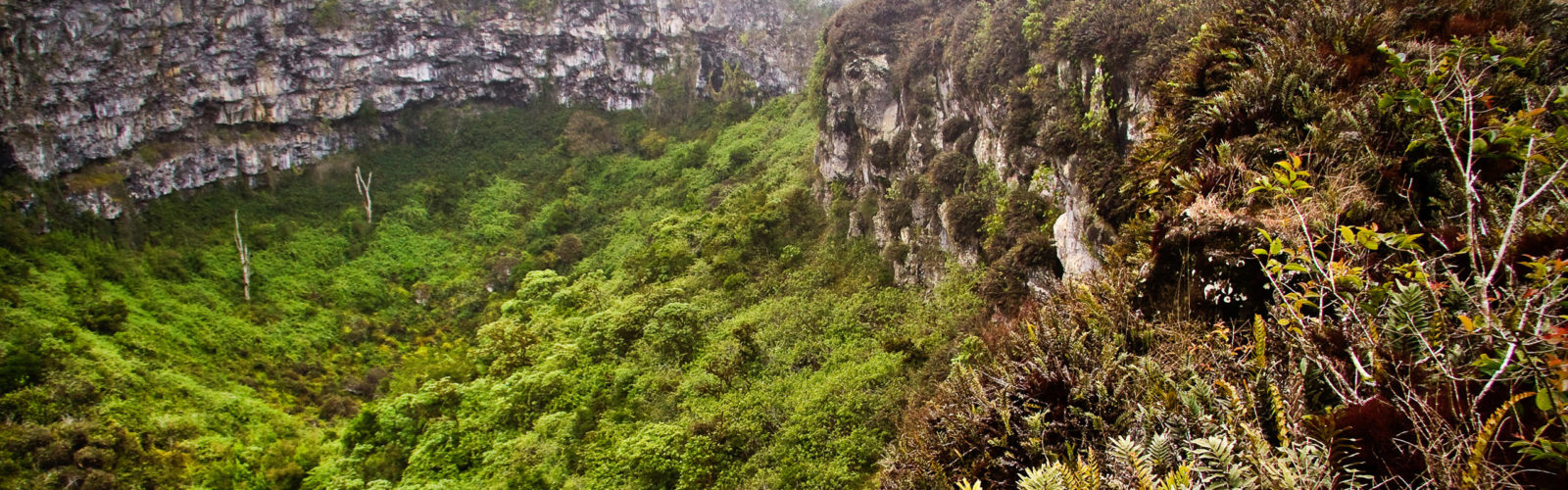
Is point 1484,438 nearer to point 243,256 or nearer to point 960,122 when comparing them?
point 960,122

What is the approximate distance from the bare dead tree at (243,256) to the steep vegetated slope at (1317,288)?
30.2 metres

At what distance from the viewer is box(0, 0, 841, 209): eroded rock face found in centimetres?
2442

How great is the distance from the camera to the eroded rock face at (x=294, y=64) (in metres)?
24.4

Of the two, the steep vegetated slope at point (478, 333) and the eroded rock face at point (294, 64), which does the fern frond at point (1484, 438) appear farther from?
the eroded rock face at point (294, 64)

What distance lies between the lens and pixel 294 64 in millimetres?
30703

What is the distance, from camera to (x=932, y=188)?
581 inches

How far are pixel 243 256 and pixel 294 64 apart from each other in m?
10.1

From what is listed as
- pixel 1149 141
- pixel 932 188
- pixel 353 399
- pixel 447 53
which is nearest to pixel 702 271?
pixel 932 188

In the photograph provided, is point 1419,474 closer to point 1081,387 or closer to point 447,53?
point 1081,387

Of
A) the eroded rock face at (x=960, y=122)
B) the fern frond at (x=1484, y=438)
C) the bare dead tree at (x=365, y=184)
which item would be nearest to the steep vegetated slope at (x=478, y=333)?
the bare dead tree at (x=365, y=184)

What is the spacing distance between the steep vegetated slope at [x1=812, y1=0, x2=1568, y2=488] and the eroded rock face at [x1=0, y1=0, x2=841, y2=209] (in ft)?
116

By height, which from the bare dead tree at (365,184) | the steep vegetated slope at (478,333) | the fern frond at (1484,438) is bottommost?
the steep vegetated slope at (478,333)

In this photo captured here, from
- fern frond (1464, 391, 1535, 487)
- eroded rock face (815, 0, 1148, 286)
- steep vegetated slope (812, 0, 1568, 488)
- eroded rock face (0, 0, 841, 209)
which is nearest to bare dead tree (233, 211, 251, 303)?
eroded rock face (0, 0, 841, 209)

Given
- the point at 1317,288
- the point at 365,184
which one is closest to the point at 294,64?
the point at 365,184
